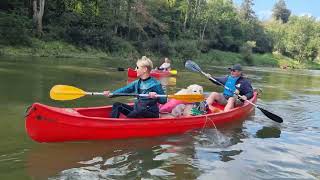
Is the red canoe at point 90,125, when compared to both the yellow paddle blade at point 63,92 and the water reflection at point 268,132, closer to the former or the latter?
the yellow paddle blade at point 63,92

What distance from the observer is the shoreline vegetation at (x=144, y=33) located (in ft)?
112

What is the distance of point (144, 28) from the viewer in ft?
167

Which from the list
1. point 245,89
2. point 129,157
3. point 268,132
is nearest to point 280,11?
point 245,89

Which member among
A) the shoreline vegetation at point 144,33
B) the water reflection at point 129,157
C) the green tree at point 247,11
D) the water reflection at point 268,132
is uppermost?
the green tree at point 247,11

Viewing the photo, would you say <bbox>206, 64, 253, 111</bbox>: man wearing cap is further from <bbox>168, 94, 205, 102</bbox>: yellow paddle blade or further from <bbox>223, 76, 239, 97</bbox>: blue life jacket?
<bbox>168, 94, 205, 102</bbox>: yellow paddle blade

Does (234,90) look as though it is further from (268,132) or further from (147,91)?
(147,91)

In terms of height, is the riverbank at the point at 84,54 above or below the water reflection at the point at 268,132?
above

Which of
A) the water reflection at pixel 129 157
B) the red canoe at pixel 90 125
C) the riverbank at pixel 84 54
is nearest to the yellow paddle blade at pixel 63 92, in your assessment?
the red canoe at pixel 90 125

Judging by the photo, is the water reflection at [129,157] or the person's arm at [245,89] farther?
the person's arm at [245,89]

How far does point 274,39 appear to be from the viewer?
3305 inches

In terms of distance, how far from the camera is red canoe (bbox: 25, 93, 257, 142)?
22.0 feet

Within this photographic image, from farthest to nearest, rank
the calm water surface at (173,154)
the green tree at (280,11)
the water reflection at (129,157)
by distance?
the green tree at (280,11)
the calm water surface at (173,154)
the water reflection at (129,157)

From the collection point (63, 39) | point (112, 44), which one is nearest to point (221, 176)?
point (63, 39)

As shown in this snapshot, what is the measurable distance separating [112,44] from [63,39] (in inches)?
231
